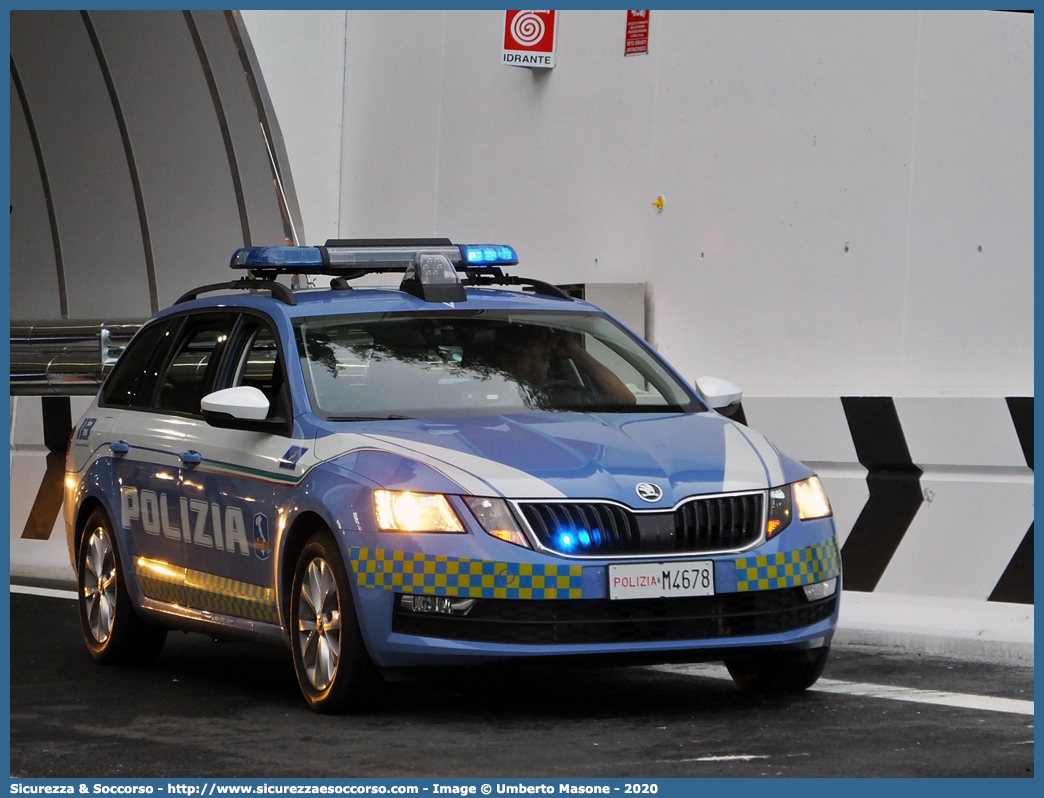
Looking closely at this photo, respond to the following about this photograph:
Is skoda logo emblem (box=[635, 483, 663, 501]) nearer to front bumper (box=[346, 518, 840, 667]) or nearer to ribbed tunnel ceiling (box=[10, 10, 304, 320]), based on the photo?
front bumper (box=[346, 518, 840, 667])

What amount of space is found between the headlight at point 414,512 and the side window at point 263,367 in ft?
3.81

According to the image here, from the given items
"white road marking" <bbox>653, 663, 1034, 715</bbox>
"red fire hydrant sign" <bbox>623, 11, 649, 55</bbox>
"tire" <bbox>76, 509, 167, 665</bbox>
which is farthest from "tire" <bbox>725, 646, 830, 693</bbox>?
"red fire hydrant sign" <bbox>623, 11, 649, 55</bbox>

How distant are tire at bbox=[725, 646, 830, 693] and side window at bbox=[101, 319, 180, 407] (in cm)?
333

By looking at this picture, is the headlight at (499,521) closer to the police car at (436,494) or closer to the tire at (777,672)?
the police car at (436,494)

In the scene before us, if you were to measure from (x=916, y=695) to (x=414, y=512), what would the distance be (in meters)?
2.29

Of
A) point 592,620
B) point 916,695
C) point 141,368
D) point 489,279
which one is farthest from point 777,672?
point 141,368

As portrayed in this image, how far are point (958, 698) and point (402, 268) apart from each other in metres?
3.39

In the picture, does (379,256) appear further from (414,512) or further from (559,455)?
(414,512)

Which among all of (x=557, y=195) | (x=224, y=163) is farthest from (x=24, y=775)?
(x=224, y=163)

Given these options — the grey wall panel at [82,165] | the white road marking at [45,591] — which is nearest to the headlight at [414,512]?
the white road marking at [45,591]

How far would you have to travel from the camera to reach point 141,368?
988 cm

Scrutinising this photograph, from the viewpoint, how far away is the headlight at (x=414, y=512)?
7043 mm

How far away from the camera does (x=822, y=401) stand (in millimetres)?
10070

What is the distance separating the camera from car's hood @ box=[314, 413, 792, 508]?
7066 millimetres
